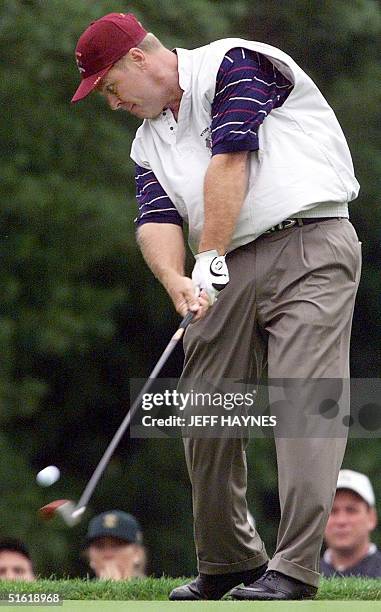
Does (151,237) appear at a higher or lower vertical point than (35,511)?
higher

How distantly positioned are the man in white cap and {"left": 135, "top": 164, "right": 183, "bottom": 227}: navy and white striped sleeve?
2308 mm

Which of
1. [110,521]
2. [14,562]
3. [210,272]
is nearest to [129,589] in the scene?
[210,272]

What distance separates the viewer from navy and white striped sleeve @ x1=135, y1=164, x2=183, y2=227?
4910 mm

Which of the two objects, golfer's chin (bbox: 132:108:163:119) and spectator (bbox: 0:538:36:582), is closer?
golfer's chin (bbox: 132:108:163:119)

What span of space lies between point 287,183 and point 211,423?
77cm

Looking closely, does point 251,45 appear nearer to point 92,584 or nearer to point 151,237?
point 151,237

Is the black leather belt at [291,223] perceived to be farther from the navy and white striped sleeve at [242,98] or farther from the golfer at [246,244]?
the navy and white striped sleeve at [242,98]

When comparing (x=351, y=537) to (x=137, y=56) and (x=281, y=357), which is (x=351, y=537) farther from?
(x=137, y=56)

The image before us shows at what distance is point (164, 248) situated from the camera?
4.88 meters

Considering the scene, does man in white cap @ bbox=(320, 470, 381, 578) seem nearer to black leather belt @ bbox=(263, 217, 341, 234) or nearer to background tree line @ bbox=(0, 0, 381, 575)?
black leather belt @ bbox=(263, 217, 341, 234)

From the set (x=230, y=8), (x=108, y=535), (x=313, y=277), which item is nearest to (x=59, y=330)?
(x=230, y=8)

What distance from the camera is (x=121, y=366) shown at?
12633 mm

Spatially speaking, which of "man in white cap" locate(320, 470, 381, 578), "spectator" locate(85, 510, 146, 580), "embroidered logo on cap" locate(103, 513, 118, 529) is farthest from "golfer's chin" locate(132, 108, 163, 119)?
"embroidered logo on cap" locate(103, 513, 118, 529)

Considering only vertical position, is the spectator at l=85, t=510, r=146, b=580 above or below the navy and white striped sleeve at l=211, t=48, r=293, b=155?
below
